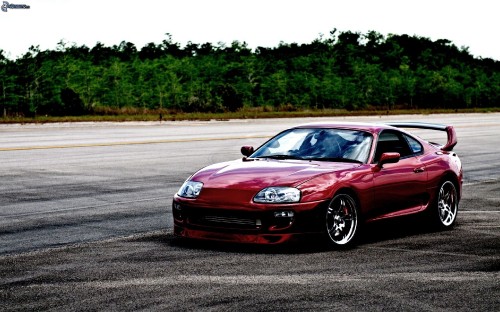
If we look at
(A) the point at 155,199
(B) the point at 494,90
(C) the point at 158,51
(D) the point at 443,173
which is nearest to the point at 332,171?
(D) the point at 443,173

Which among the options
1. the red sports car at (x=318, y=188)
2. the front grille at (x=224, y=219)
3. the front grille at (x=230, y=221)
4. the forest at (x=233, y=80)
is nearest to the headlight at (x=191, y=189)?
the red sports car at (x=318, y=188)

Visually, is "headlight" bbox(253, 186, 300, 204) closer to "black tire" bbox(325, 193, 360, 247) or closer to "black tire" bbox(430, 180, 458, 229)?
"black tire" bbox(325, 193, 360, 247)

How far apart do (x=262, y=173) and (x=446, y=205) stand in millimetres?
2883

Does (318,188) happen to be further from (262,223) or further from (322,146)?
(322,146)

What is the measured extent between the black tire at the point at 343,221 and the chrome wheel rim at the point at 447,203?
72.4 inches

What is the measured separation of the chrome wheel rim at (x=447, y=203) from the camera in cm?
1088

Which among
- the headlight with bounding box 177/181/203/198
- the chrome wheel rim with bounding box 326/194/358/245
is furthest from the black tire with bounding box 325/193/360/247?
the headlight with bounding box 177/181/203/198

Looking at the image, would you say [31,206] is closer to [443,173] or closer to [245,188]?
[245,188]

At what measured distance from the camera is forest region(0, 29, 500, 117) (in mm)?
60125

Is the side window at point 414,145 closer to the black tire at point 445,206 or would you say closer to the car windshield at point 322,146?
the black tire at point 445,206

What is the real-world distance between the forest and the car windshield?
46262 millimetres

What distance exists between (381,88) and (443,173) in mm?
83162

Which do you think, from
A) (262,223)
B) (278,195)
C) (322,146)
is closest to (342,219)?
(278,195)

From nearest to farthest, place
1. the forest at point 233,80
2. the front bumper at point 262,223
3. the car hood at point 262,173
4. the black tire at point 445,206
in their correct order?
the front bumper at point 262,223 → the car hood at point 262,173 → the black tire at point 445,206 → the forest at point 233,80
